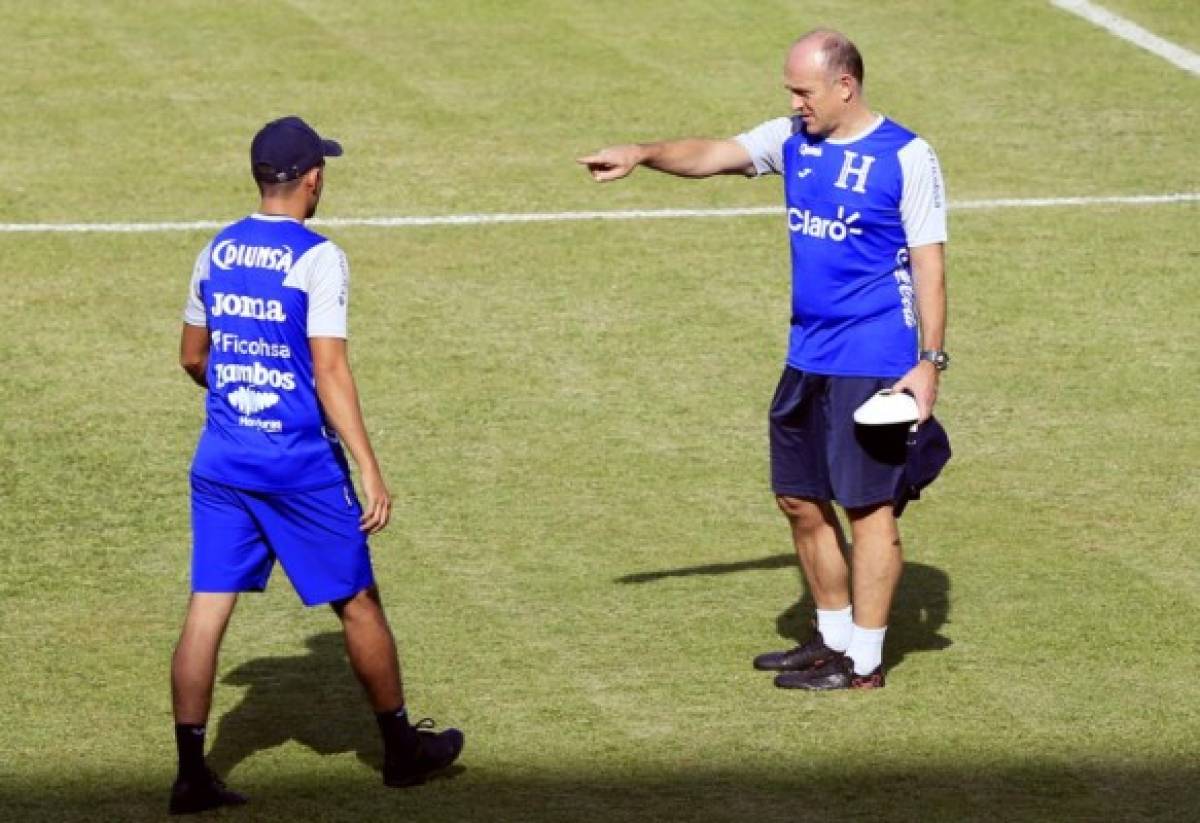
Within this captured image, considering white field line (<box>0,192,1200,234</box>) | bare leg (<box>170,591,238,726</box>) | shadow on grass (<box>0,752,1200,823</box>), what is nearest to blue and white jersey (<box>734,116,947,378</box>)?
shadow on grass (<box>0,752,1200,823</box>)

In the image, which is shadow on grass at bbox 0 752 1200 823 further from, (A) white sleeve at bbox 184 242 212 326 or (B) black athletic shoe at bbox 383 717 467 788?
(A) white sleeve at bbox 184 242 212 326

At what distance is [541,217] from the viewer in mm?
16219

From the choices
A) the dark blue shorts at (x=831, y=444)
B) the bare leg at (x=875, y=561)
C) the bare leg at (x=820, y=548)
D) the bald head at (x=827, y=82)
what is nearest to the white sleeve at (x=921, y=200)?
the bald head at (x=827, y=82)

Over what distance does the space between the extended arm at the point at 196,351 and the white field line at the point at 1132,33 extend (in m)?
12.2

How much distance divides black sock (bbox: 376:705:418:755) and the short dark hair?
2.70 m

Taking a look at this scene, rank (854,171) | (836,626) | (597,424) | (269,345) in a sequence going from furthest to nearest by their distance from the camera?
(597,424) → (836,626) → (854,171) → (269,345)

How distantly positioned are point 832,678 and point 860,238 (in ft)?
5.30

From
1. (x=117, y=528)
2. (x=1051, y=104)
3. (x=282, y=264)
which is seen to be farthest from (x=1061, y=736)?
(x=1051, y=104)

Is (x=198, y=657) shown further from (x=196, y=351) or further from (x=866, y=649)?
(x=866, y=649)

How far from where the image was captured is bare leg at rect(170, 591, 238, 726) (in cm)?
834

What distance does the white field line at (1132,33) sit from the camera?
19500 millimetres

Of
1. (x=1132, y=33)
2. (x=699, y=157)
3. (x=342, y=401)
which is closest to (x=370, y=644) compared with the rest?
(x=342, y=401)

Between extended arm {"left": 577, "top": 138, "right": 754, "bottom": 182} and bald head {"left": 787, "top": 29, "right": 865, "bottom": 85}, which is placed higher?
bald head {"left": 787, "top": 29, "right": 865, "bottom": 85}

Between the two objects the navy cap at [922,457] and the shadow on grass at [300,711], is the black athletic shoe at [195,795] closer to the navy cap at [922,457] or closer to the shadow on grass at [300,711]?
the shadow on grass at [300,711]
